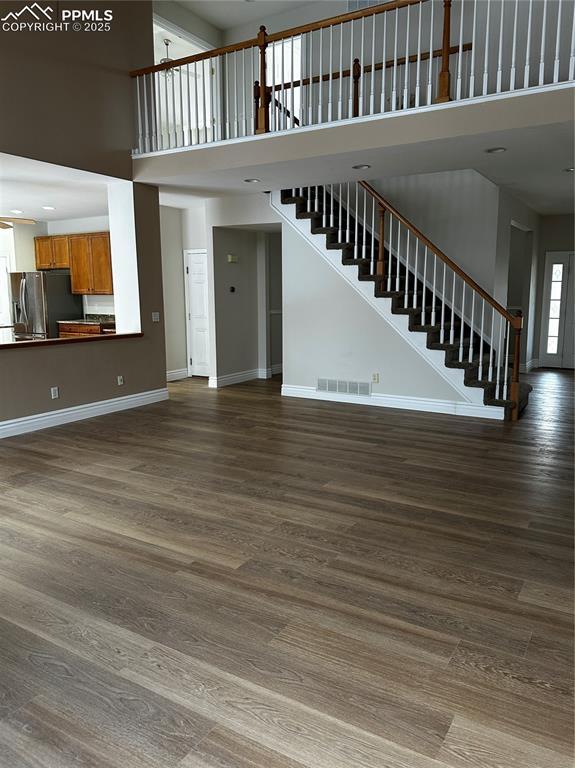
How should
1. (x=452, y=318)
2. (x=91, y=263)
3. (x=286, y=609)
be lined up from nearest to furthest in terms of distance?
(x=286, y=609) → (x=452, y=318) → (x=91, y=263)

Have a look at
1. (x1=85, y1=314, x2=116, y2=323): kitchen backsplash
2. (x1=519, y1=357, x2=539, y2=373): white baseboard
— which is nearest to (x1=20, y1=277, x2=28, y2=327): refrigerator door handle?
(x1=85, y1=314, x2=116, y2=323): kitchen backsplash

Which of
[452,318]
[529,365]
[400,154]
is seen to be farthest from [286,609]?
[529,365]

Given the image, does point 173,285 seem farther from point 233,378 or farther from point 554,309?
point 554,309

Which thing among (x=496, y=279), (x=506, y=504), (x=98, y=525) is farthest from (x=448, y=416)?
(x=98, y=525)

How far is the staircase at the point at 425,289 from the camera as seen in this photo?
5934 millimetres

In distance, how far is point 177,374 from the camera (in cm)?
872

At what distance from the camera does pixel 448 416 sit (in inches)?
239

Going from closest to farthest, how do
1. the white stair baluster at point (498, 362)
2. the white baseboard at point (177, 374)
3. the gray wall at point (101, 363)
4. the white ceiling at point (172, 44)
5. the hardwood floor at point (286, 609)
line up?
the hardwood floor at point (286, 609), the gray wall at point (101, 363), the white stair baluster at point (498, 362), the white ceiling at point (172, 44), the white baseboard at point (177, 374)

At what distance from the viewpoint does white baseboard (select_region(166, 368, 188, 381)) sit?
28.2ft

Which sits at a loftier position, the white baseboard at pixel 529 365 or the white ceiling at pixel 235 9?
the white ceiling at pixel 235 9

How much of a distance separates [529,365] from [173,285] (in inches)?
248

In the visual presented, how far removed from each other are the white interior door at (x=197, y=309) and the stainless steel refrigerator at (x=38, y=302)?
99.0 inches

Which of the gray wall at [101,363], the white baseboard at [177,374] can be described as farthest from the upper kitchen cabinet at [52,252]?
the gray wall at [101,363]

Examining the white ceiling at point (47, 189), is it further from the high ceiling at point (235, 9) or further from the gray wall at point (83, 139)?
the high ceiling at point (235, 9)
